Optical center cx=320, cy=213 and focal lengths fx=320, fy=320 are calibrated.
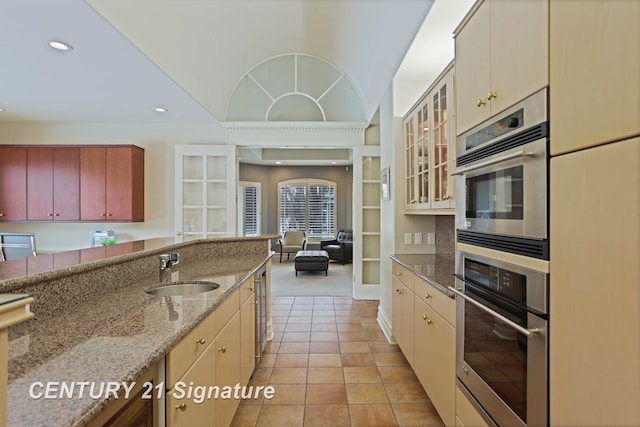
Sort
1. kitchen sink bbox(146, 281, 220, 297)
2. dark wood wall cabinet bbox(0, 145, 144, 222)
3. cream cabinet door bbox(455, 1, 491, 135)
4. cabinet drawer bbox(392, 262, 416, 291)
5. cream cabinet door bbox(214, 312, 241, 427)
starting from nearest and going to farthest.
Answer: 1. cream cabinet door bbox(455, 1, 491, 135)
2. cream cabinet door bbox(214, 312, 241, 427)
3. kitchen sink bbox(146, 281, 220, 297)
4. cabinet drawer bbox(392, 262, 416, 291)
5. dark wood wall cabinet bbox(0, 145, 144, 222)

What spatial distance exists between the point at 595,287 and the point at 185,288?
2.03 metres

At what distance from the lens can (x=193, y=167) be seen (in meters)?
4.78

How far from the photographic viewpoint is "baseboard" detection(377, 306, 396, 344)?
3.34 metres

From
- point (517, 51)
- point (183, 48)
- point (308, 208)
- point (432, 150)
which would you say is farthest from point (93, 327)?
point (308, 208)

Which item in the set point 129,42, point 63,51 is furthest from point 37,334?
point 63,51

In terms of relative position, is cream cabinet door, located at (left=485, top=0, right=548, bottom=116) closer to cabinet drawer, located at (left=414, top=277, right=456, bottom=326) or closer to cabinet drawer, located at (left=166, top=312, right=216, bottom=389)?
cabinet drawer, located at (left=414, top=277, right=456, bottom=326)

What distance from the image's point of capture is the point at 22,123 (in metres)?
4.80

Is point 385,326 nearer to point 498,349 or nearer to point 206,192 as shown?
point 498,349

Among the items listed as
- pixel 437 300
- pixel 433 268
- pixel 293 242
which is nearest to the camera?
pixel 437 300

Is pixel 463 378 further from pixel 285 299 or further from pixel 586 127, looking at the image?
pixel 285 299

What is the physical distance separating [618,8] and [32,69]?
13.8 ft

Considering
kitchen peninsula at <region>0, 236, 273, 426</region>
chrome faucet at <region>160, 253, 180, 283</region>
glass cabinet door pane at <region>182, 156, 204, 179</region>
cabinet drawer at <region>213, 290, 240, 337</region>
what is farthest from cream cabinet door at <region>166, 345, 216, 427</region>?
glass cabinet door pane at <region>182, 156, 204, 179</region>

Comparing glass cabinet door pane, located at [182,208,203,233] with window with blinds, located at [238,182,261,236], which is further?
window with blinds, located at [238,182,261,236]

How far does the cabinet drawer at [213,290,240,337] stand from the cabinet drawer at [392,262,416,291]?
4.39ft
